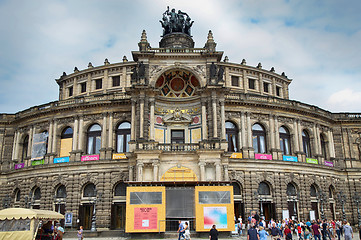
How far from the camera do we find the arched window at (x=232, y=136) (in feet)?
136

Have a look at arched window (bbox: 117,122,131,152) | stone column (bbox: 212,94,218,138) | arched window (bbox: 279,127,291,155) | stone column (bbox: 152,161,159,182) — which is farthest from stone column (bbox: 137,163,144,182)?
arched window (bbox: 279,127,291,155)

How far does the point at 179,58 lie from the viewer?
129 feet

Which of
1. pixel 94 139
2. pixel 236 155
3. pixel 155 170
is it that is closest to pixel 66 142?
pixel 94 139

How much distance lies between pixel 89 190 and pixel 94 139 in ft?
20.5

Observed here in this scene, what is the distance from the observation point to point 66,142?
43594 millimetres

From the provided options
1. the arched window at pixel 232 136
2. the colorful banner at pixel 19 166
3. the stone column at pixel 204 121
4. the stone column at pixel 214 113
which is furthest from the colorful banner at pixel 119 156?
the colorful banner at pixel 19 166

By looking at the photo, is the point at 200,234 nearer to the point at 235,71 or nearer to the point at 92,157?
the point at 92,157

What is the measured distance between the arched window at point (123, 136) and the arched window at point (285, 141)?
63.6 feet

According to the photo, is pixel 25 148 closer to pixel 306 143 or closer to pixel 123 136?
pixel 123 136

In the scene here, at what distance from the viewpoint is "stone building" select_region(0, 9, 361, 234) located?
36969mm

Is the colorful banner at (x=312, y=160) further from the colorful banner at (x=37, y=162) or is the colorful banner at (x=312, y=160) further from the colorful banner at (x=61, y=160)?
the colorful banner at (x=37, y=162)

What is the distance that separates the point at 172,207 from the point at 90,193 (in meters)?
17.0

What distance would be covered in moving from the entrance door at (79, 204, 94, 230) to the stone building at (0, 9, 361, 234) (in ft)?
0.37

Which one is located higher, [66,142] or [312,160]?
[66,142]
